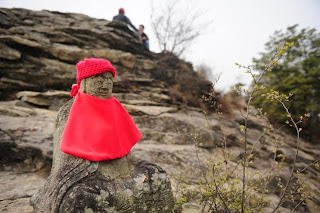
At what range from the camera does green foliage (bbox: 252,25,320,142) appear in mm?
9547

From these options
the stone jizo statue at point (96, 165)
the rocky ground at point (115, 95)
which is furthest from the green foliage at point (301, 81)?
the stone jizo statue at point (96, 165)

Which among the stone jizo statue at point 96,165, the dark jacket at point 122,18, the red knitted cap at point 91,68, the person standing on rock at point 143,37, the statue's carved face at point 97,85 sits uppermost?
the dark jacket at point 122,18

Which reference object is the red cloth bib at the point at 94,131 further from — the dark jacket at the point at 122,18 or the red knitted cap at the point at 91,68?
the dark jacket at the point at 122,18

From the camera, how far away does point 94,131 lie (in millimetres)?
1559

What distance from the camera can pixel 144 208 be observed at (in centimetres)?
160

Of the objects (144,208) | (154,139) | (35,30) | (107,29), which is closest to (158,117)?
(154,139)

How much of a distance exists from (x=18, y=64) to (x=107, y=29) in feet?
13.2

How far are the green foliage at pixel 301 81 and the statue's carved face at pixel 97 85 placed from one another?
31.9 feet

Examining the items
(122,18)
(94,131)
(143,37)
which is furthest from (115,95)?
(94,131)

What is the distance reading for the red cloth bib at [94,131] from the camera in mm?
1461

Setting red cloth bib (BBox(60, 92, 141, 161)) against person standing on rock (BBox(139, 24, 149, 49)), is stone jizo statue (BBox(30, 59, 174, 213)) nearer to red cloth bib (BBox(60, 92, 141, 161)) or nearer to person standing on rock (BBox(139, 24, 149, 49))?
red cloth bib (BBox(60, 92, 141, 161))

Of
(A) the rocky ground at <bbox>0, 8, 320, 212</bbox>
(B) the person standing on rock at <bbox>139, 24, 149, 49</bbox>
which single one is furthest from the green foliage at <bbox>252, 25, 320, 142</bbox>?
(B) the person standing on rock at <bbox>139, 24, 149, 49</bbox>

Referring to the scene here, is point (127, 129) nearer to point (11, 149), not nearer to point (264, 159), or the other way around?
point (11, 149)

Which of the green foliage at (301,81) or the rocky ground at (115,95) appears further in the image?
the green foliage at (301,81)
